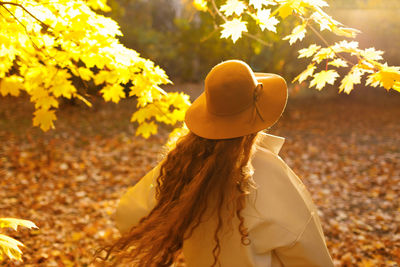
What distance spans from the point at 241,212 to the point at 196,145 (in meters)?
0.35

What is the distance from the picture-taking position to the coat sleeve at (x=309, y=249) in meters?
1.52

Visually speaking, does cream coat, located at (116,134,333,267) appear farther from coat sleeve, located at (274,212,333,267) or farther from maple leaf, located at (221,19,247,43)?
maple leaf, located at (221,19,247,43)

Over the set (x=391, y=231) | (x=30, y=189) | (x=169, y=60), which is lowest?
(x=30, y=189)

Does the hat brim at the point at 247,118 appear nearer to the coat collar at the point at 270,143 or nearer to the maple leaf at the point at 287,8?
the coat collar at the point at 270,143

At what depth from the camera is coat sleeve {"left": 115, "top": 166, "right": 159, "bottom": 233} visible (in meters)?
1.80

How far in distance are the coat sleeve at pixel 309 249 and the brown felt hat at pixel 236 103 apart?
1.55 feet

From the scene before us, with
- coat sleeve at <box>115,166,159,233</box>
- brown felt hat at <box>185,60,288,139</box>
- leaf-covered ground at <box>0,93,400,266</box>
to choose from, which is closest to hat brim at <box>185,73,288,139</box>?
brown felt hat at <box>185,60,288,139</box>

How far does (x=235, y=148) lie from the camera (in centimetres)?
153

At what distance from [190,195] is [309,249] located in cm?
55

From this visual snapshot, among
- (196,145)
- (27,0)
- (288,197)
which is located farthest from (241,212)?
(27,0)

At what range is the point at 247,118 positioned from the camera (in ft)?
4.98

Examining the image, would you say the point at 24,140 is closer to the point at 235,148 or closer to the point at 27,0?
the point at 27,0

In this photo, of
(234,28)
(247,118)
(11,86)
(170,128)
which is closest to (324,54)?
(234,28)

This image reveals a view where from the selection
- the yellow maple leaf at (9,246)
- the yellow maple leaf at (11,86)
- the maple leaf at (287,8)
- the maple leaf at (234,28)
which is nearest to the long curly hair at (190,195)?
the yellow maple leaf at (9,246)
